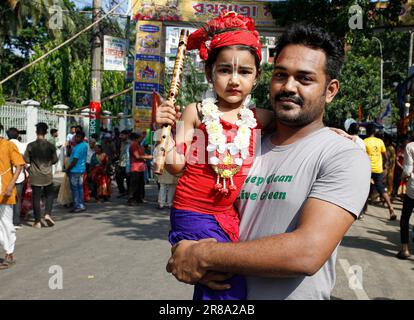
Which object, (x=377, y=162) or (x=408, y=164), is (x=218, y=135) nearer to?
(x=408, y=164)

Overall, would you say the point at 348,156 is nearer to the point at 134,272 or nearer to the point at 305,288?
the point at 305,288

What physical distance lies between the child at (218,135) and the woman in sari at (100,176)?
9905 mm

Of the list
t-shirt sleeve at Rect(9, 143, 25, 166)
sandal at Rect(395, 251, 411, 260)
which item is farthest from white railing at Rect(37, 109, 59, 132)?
sandal at Rect(395, 251, 411, 260)

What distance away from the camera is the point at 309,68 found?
171 centimetres

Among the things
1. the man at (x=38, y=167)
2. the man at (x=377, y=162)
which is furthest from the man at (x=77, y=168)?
the man at (x=377, y=162)

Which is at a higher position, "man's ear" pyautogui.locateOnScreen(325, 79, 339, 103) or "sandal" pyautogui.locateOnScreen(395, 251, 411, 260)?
"man's ear" pyautogui.locateOnScreen(325, 79, 339, 103)

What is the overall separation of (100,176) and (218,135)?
1016 centimetres

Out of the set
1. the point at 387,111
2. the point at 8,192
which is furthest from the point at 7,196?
the point at 387,111

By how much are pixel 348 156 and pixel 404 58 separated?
3731cm

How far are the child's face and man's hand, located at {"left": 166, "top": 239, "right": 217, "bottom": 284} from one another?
816mm

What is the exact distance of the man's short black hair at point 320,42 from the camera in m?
1.74

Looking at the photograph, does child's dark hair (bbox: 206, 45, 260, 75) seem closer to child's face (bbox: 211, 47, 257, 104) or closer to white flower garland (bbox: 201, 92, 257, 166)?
child's face (bbox: 211, 47, 257, 104)

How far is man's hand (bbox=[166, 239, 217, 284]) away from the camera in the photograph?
161cm
